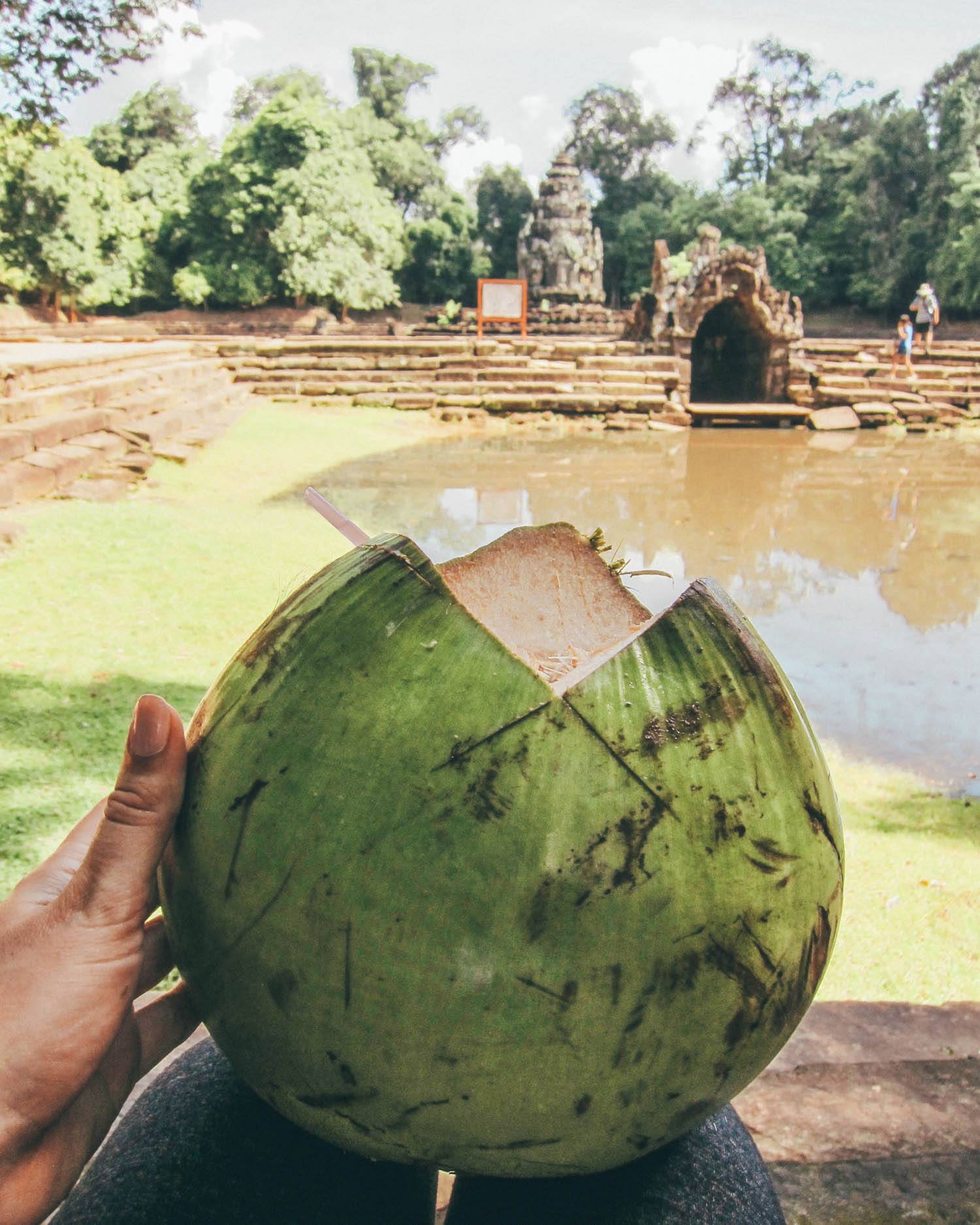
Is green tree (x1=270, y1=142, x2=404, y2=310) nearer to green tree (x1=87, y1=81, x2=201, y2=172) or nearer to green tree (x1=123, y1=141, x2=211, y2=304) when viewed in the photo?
green tree (x1=123, y1=141, x2=211, y2=304)

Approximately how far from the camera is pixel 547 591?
1.03 meters

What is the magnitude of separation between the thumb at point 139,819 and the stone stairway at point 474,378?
43.8ft

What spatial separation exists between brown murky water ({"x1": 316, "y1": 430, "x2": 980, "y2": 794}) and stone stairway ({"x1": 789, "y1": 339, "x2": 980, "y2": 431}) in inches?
57.4

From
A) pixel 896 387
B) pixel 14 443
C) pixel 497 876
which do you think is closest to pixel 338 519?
pixel 497 876

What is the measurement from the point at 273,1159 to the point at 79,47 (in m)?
7.97

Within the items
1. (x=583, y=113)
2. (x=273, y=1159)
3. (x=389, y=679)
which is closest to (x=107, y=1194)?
(x=273, y=1159)

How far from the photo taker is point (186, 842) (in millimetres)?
807

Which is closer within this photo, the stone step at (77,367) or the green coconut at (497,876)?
the green coconut at (497,876)

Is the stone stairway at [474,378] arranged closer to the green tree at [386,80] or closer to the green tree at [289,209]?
the green tree at [289,209]

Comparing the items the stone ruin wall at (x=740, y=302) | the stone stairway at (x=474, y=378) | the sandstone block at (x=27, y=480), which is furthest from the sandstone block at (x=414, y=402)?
the sandstone block at (x=27, y=480)

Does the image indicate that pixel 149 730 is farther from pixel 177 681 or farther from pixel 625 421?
pixel 625 421

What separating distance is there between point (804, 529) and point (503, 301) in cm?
1084

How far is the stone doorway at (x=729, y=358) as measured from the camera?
17062 millimetres

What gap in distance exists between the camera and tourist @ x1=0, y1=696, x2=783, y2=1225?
819 mm
